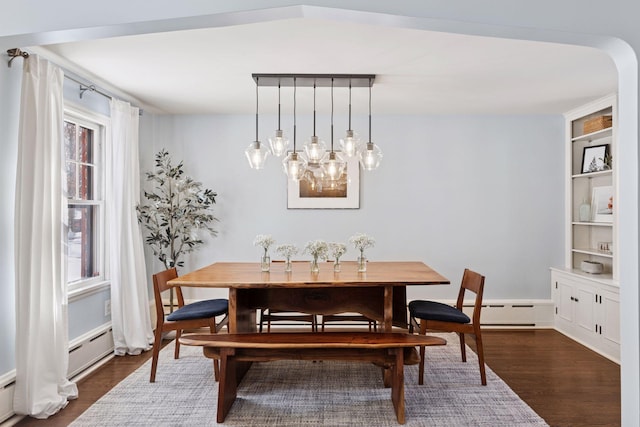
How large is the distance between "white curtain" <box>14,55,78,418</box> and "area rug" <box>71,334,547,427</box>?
14.3 inches

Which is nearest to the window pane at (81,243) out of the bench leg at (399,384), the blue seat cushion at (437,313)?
the bench leg at (399,384)

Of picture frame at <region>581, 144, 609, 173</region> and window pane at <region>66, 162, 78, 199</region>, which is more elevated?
picture frame at <region>581, 144, 609, 173</region>

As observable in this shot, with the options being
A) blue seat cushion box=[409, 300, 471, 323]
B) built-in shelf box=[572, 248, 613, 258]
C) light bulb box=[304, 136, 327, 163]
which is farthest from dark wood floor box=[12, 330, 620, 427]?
light bulb box=[304, 136, 327, 163]

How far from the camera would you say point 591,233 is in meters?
4.94

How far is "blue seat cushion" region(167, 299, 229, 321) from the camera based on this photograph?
11.2 ft

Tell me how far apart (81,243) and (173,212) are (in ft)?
3.19

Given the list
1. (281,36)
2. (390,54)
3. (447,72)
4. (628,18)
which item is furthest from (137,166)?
(628,18)

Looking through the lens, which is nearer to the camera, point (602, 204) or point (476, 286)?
point (476, 286)

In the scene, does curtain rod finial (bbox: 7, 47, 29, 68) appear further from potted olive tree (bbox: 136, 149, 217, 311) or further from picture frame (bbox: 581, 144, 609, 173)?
A: picture frame (bbox: 581, 144, 609, 173)

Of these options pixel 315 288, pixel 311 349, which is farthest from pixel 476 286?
pixel 311 349

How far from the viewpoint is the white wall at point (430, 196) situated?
5.16 metres

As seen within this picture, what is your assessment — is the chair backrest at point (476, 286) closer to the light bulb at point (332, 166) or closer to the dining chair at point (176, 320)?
the light bulb at point (332, 166)

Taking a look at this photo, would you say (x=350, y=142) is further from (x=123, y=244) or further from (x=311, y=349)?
(x=123, y=244)

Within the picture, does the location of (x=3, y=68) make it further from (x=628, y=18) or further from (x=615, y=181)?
(x=615, y=181)
